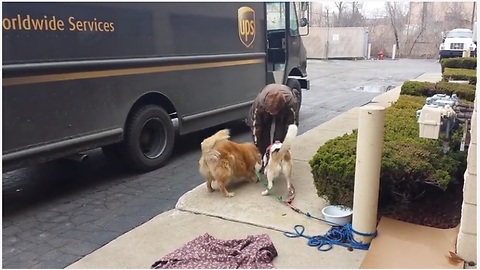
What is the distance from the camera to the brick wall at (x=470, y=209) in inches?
121

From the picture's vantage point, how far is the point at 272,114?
512 centimetres

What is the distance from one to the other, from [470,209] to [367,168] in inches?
29.9

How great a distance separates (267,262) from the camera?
3414mm

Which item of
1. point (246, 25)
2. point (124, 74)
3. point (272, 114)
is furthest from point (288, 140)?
point (246, 25)

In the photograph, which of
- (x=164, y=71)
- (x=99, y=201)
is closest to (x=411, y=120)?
(x=164, y=71)

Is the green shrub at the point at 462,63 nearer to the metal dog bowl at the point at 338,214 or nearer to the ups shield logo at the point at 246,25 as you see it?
the ups shield logo at the point at 246,25

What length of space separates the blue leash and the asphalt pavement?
62.0 inches

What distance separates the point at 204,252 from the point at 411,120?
9.94 ft

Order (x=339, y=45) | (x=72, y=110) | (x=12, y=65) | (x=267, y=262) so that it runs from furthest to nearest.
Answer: (x=339, y=45), (x=72, y=110), (x=12, y=65), (x=267, y=262)

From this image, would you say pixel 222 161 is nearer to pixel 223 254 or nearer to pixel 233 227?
pixel 233 227

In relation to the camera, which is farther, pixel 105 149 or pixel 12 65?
pixel 105 149

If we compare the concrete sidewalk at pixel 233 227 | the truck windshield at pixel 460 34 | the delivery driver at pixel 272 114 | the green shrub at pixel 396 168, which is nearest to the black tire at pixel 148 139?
the concrete sidewalk at pixel 233 227

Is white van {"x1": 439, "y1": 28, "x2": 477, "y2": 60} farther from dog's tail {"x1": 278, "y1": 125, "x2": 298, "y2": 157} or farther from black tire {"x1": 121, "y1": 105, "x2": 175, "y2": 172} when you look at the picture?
dog's tail {"x1": 278, "y1": 125, "x2": 298, "y2": 157}

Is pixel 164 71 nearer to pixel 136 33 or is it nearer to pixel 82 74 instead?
pixel 136 33
